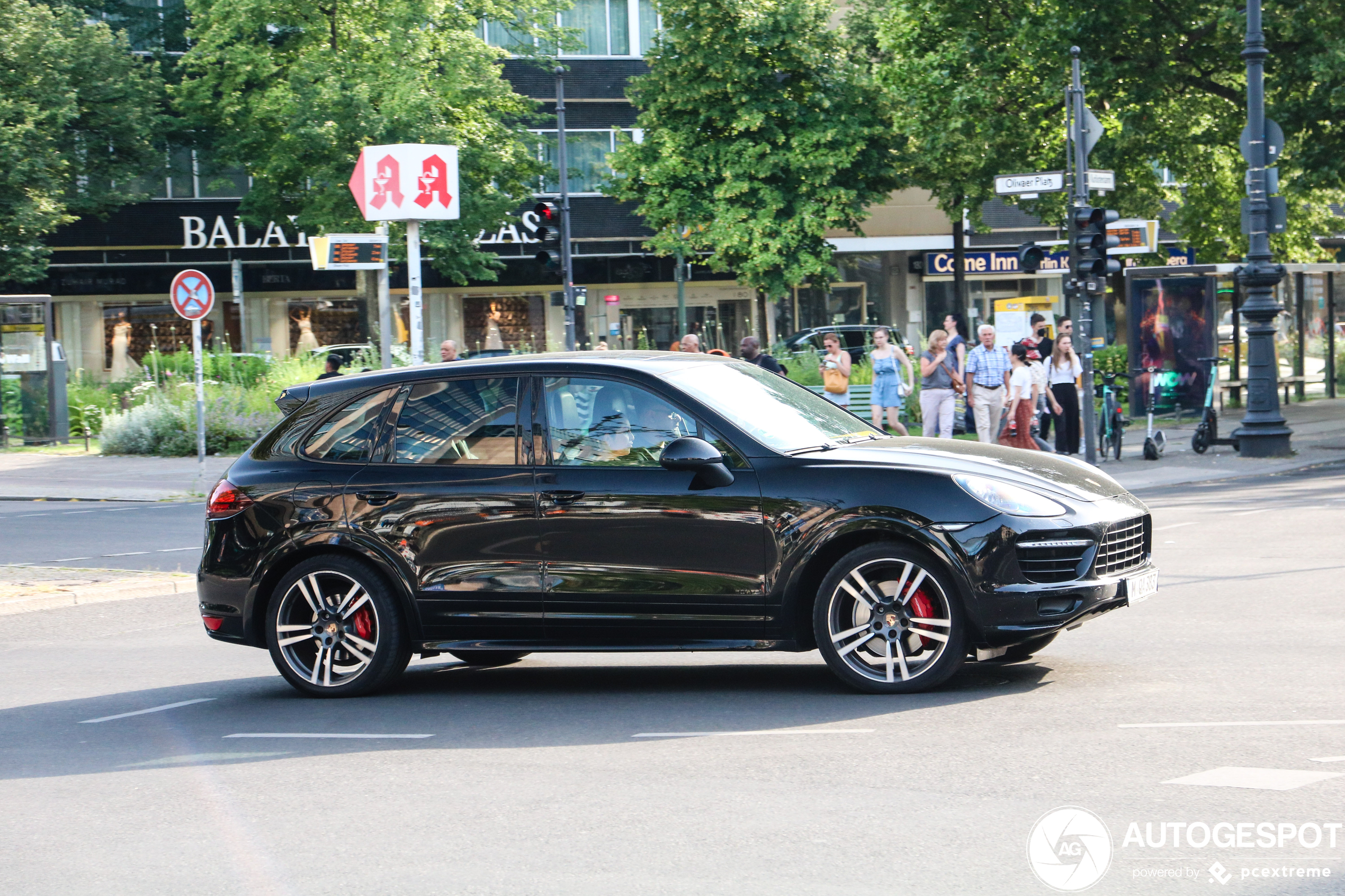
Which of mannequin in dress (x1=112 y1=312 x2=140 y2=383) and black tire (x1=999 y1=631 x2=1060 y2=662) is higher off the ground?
mannequin in dress (x1=112 y1=312 x2=140 y2=383)

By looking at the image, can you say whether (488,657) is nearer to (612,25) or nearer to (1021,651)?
(1021,651)

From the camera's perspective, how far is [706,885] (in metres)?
4.68

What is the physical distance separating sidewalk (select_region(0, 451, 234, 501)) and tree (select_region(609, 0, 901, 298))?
16320 mm

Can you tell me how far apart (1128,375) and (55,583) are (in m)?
18.3

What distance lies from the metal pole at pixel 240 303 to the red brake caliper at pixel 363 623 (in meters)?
37.8

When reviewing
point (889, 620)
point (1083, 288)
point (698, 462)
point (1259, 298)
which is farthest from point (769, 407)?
point (1259, 298)

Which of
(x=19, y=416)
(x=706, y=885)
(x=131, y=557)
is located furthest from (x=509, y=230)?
(x=706, y=885)

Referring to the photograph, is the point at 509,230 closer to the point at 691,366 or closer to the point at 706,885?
the point at 691,366

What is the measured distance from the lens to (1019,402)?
1948 cm

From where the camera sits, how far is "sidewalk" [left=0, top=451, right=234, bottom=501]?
863 inches

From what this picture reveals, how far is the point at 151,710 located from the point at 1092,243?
14.7 metres

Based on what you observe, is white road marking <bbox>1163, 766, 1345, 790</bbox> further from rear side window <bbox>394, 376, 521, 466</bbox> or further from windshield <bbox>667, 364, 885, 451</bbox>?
rear side window <bbox>394, 376, 521, 466</bbox>

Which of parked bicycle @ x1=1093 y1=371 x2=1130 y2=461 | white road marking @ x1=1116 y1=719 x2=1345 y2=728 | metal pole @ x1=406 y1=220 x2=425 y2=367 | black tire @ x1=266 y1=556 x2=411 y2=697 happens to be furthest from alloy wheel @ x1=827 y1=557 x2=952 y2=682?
parked bicycle @ x1=1093 y1=371 x2=1130 y2=461

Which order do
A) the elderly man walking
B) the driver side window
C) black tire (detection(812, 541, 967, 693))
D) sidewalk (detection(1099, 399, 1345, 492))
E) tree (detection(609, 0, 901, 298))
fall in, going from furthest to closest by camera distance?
tree (detection(609, 0, 901, 298))
sidewalk (detection(1099, 399, 1345, 492))
the elderly man walking
the driver side window
black tire (detection(812, 541, 967, 693))
